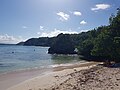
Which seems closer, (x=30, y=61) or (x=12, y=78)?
(x=12, y=78)

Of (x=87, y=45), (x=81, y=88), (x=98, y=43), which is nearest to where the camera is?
(x=81, y=88)

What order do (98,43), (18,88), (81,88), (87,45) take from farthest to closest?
(87,45), (98,43), (18,88), (81,88)

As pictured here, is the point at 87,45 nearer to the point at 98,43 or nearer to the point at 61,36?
the point at 98,43

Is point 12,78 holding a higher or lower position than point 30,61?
lower

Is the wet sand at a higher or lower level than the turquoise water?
lower

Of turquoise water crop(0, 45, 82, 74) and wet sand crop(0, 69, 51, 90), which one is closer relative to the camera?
wet sand crop(0, 69, 51, 90)

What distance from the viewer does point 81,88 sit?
17.3 m

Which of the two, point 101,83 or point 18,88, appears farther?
point 18,88

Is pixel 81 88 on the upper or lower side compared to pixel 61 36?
lower

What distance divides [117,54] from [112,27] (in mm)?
5358

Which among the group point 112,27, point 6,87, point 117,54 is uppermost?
point 112,27

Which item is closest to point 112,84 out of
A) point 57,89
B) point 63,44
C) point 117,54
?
point 57,89

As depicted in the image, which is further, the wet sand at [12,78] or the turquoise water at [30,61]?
the turquoise water at [30,61]

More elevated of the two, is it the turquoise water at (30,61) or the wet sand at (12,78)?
the turquoise water at (30,61)
